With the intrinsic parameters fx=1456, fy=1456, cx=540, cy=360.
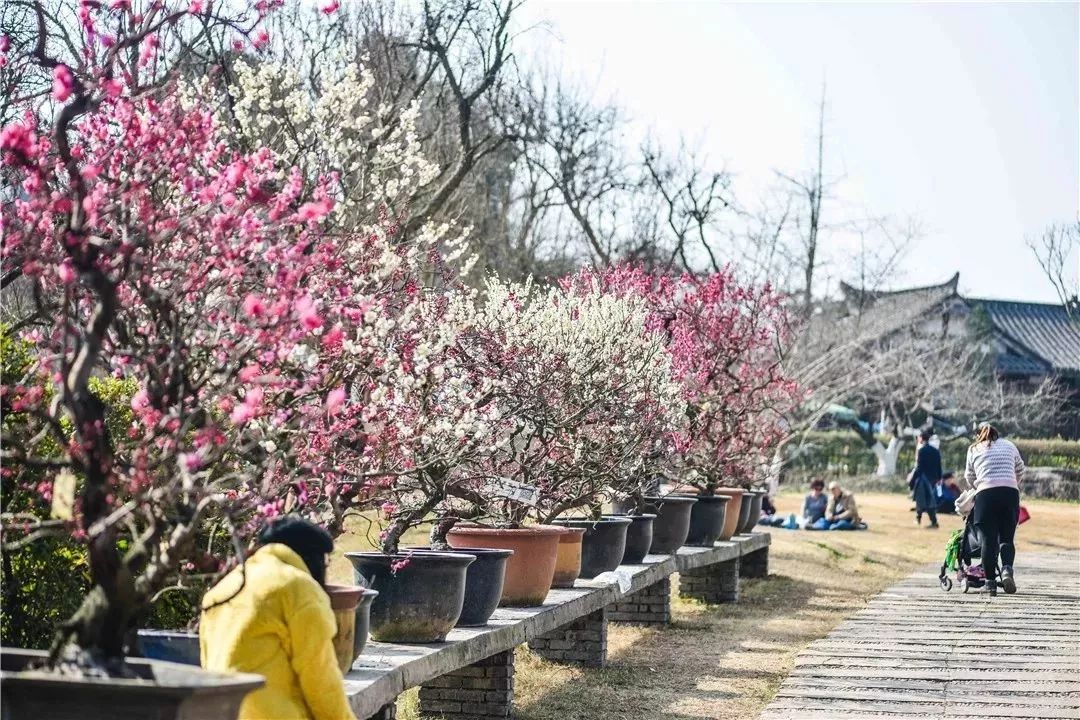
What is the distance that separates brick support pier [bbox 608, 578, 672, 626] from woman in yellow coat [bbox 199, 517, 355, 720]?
26.5 feet

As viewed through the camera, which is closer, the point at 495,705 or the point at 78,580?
the point at 78,580

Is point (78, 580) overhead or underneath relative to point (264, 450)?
underneath

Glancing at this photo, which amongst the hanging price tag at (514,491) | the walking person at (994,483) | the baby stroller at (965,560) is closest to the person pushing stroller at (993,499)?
the walking person at (994,483)

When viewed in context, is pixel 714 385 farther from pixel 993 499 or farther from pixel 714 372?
pixel 993 499

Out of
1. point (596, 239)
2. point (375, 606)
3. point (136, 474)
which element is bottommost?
point (375, 606)

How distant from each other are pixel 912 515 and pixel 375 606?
22581mm

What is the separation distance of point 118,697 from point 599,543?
7.13 meters

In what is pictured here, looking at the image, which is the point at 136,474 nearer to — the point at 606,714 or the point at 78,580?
the point at 78,580

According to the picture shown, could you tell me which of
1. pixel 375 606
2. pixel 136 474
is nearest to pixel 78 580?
pixel 375 606

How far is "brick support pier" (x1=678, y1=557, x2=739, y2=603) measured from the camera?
14.4 meters

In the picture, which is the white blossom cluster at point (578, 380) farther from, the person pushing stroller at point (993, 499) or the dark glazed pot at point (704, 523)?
the person pushing stroller at point (993, 499)

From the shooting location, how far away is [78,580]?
6.03 m

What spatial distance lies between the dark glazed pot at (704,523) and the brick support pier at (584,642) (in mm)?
4207

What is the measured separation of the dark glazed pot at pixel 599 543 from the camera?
10.5 m
